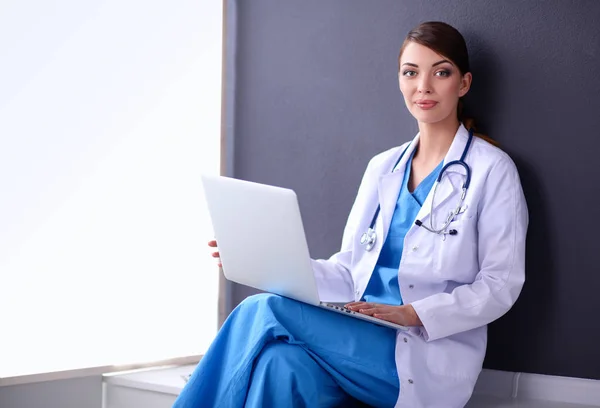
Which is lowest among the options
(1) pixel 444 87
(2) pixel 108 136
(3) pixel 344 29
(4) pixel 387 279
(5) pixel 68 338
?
(5) pixel 68 338

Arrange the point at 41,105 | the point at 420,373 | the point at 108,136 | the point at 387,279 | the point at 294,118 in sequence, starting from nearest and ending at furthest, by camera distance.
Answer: the point at 420,373 < the point at 387,279 < the point at 41,105 < the point at 108,136 < the point at 294,118

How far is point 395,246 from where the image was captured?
230 cm

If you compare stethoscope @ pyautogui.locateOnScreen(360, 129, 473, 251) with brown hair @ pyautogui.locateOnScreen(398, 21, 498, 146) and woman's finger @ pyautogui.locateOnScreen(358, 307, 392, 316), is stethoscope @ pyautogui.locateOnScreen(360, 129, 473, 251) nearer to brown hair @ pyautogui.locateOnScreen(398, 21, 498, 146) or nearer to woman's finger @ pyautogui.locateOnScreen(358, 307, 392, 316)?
brown hair @ pyautogui.locateOnScreen(398, 21, 498, 146)

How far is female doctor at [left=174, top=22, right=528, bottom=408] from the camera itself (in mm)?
1969

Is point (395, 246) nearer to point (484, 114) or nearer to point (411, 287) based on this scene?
point (411, 287)

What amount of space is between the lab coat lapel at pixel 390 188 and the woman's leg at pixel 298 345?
0.39 m

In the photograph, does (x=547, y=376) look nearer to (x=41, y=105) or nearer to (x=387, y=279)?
(x=387, y=279)

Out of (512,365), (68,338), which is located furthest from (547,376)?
(68,338)

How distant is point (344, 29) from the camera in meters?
2.75

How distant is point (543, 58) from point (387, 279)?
792mm

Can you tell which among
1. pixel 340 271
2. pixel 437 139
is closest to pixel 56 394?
pixel 340 271

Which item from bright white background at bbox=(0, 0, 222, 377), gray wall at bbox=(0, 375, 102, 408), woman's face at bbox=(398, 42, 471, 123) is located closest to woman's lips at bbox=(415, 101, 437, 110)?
woman's face at bbox=(398, 42, 471, 123)

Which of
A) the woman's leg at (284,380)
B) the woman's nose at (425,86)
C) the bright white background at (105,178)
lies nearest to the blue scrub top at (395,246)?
the woman's nose at (425,86)

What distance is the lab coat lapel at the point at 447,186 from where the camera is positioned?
2209 millimetres
